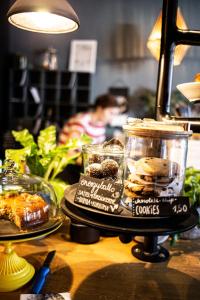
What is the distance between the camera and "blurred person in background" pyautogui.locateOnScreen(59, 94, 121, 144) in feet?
10.0

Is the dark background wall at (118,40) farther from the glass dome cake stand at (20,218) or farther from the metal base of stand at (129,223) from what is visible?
the metal base of stand at (129,223)

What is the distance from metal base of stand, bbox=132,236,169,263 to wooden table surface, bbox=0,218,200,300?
0.02 metres

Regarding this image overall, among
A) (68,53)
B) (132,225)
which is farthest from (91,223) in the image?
(68,53)

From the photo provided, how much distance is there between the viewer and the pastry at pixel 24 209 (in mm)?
889

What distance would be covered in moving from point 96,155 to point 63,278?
1.35 ft

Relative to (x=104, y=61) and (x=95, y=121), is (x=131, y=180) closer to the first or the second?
(x=95, y=121)

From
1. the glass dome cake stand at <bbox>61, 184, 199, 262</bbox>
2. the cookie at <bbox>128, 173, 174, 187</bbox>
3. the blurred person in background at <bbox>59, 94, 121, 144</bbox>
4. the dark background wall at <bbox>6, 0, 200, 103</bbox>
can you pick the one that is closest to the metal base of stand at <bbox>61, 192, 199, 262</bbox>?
the glass dome cake stand at <bbox>61, 184, 199, 262</bbox>

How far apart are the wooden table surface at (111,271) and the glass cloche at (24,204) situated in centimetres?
18

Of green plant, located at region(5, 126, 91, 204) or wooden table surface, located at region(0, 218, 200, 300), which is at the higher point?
green plant, located at region(5, 126, 91, 204)

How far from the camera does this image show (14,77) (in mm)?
4898

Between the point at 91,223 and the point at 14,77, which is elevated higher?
the point at 14,77

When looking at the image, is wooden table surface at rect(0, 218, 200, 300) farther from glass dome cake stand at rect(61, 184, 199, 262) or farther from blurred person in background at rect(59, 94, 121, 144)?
blurred person in background at rect(59, 94, 121, 144)

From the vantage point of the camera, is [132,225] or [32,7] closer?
[132,225]

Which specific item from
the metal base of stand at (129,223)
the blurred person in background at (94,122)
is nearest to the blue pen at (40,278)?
the metal base of stand at (129,223)
